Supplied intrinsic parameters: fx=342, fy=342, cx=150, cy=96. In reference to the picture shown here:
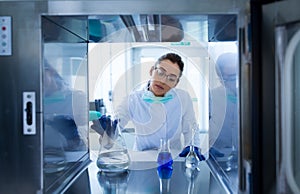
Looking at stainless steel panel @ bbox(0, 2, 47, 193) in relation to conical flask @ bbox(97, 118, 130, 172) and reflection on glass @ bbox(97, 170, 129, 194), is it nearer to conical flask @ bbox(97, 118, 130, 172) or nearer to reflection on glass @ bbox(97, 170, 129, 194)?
reflection on glass @ bbox(97, 170, 129, 194)

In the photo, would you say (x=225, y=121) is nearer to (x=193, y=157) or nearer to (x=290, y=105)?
(x=193, y=157)

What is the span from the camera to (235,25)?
3.93ft

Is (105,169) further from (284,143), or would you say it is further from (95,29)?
(284,143)

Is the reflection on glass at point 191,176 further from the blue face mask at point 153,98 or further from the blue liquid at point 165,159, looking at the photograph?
the blue face mask at point 153,98

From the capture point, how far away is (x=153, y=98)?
2.13m

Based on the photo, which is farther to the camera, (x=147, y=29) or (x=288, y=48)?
(x=147, y=29)

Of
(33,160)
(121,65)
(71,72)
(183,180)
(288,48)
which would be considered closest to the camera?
(288,48)

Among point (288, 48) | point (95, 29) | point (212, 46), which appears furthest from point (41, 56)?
point (212, 46)

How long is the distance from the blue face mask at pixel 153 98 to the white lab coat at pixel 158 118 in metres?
0.02

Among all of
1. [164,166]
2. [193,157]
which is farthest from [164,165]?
[193,157]

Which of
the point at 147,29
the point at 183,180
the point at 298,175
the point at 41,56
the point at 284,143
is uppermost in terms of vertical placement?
the point at 147,29

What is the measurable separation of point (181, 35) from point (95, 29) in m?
0.47

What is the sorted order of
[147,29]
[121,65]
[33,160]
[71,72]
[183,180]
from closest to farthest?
[33,160]
[183,180]
[147,29]
[71,72]
[121,65]

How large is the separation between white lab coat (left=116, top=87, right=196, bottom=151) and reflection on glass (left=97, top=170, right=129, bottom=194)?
0.37m
